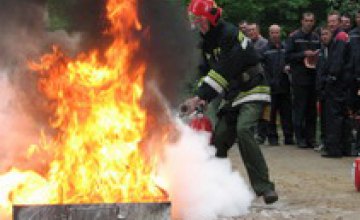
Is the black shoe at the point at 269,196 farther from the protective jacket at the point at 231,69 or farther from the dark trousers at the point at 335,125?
the dark trousers at the point at 335,125

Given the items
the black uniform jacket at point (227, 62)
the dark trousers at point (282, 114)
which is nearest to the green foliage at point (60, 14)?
the black uniform jacket at point (227, 62)

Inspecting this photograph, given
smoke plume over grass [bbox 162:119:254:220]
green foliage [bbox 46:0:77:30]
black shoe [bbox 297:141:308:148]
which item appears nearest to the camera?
smoke plume over grass [bbox 162:119:254:220]

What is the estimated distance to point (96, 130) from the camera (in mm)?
7027

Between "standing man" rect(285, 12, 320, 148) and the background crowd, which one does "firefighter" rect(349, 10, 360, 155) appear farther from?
"standing man" rect(285, 12, 320, 148)

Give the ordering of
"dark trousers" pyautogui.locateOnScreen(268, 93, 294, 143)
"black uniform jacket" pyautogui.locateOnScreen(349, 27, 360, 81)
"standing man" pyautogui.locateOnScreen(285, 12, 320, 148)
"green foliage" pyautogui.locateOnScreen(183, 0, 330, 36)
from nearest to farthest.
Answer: "black uniform jacket" pyautogui.locateOnScreen(349, 27, 360, 81)
"standing man" pyautogui.locateOnScreen(285, 12, 320, 148)
"dark trousers" pyautogui.locateOnScreen(268, 93, 294, 143)
"green foliage" pyautogui.locateOnScreen(183, 0, 330, 36)

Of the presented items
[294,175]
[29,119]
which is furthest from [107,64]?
[294,175]

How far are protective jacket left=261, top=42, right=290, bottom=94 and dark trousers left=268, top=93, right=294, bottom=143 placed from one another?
33 centimetres

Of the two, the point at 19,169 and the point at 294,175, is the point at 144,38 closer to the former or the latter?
the point at 19,169

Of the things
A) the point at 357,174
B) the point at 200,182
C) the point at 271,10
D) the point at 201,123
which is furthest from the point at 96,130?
the point at 271,10

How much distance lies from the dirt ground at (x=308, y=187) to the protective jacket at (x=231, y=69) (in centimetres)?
110

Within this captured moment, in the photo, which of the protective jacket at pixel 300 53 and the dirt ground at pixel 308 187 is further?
the protective jacket at pixel 300 53

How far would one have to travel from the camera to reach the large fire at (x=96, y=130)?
270 inches

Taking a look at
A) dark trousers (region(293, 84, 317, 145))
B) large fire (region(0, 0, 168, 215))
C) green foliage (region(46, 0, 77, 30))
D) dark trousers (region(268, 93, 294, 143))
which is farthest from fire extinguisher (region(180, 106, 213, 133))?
dark trousers (region(268, 93, 294, 143))

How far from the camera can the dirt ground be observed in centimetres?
783
